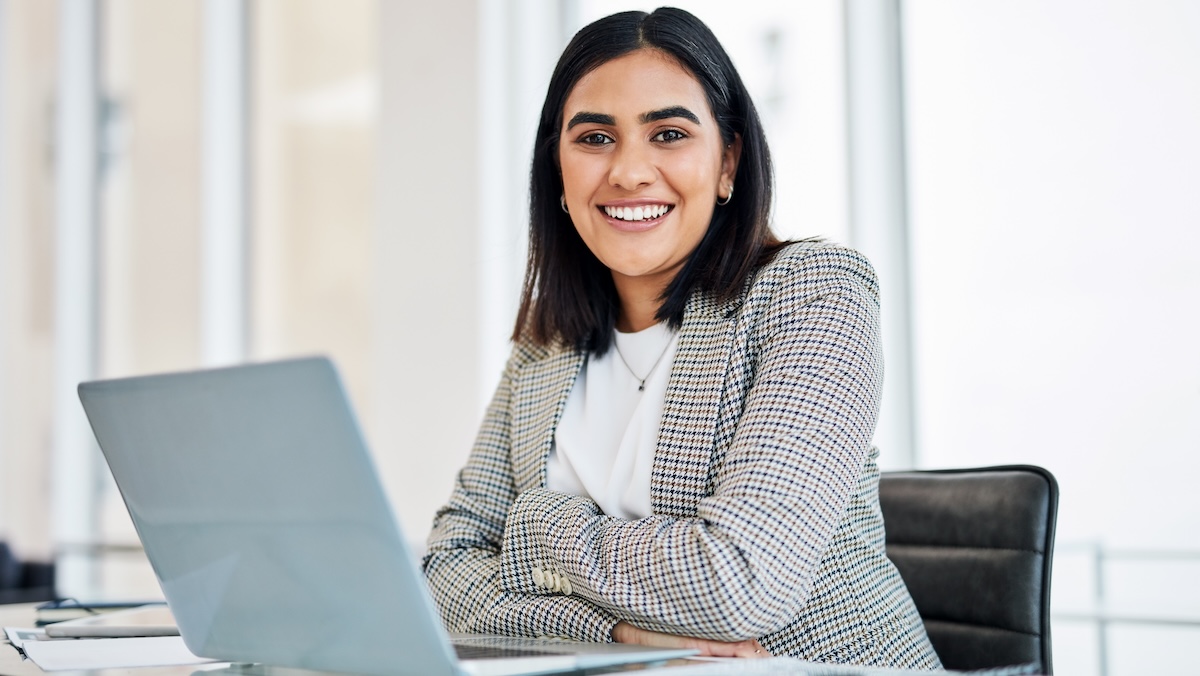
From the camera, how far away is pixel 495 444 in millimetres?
1682

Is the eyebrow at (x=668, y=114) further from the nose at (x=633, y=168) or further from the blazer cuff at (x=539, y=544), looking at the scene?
the blazer cuff at (x=539, y=544)

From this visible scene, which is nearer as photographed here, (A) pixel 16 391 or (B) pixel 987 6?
(B) pixel 987 6

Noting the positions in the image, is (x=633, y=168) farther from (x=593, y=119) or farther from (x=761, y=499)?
(x=761, y=499)

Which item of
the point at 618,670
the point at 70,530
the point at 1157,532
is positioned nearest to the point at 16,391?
the point at 70,530

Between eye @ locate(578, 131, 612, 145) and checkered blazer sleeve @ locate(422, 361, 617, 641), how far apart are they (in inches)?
14.0

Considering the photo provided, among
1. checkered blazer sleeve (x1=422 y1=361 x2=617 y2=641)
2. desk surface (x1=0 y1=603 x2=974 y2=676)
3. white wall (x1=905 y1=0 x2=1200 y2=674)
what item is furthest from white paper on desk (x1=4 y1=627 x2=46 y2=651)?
white wall (x1=905 y1=0 x2=1200 y2=674)

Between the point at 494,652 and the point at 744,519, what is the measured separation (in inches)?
11.1

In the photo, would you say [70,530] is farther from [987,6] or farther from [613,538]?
[613,538]

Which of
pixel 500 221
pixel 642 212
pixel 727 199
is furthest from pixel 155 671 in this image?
pixel 500 221

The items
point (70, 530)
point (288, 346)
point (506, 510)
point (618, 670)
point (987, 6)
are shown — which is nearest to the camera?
point (618, 670)

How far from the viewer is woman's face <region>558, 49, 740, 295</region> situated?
155 cm

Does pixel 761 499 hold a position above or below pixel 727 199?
below

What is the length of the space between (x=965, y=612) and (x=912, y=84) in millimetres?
1730

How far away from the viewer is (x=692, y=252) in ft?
5.27
